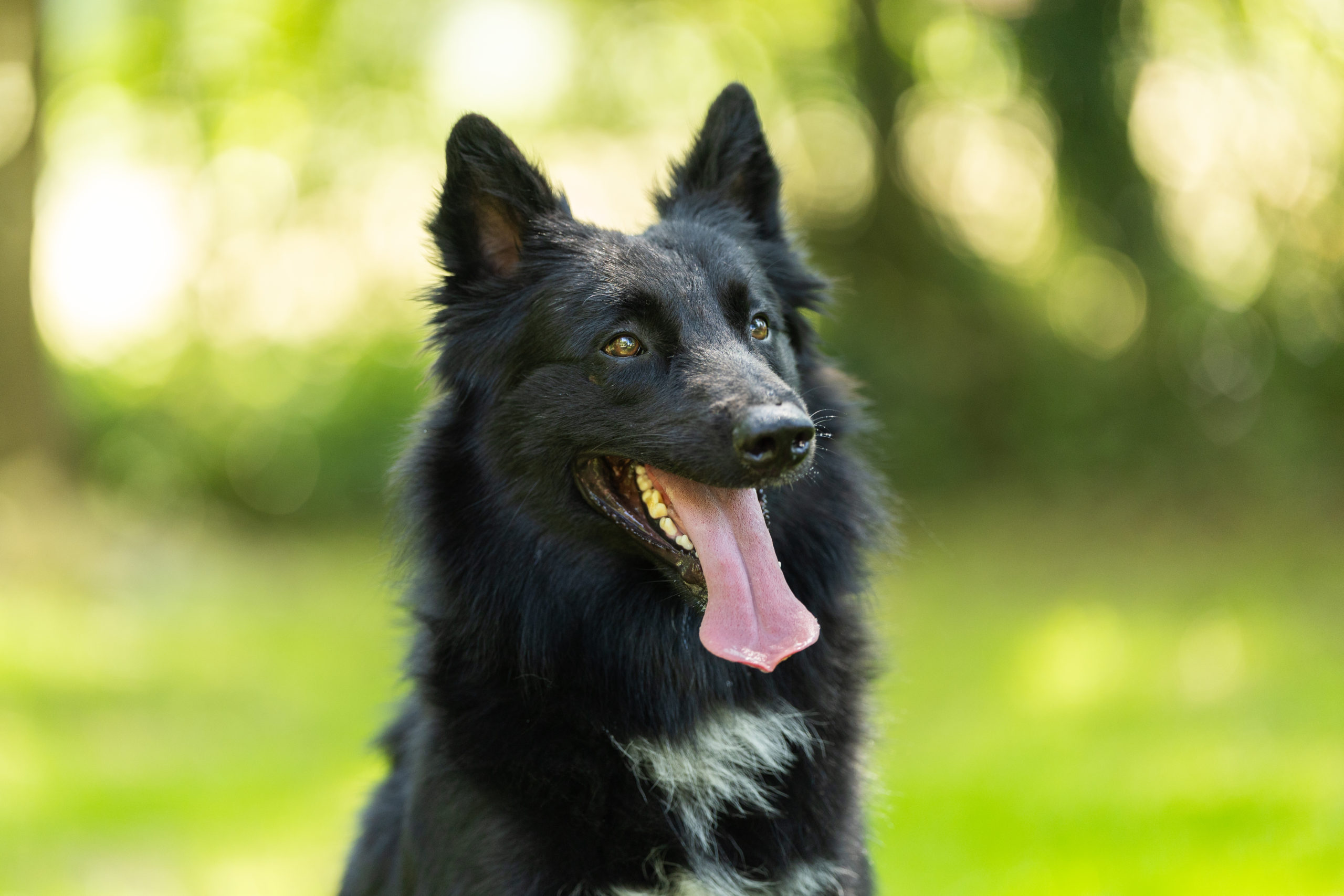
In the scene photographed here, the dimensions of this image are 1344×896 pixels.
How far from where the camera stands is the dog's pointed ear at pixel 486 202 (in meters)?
3.37

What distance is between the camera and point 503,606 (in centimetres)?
332

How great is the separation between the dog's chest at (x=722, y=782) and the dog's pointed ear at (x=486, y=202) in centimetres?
142

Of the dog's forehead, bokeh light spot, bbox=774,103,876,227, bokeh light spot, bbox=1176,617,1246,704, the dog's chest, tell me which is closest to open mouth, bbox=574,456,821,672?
the dog's chest

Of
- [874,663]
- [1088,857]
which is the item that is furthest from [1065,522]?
[874,663]

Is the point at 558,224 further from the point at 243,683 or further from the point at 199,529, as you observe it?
the point at 199,529

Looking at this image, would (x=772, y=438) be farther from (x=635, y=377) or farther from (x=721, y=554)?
(x=635, y=377)

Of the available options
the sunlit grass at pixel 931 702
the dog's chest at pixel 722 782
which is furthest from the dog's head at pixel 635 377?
the sunlit grass at pixel 931 702

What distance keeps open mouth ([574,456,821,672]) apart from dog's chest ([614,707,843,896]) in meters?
0.22

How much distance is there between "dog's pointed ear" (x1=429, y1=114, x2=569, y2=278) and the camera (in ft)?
11.0

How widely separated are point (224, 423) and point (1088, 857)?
1128 centimetres

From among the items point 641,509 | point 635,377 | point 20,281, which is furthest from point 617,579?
point 20,281

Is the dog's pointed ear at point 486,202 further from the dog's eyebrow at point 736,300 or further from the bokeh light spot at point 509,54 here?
the bokeh light spot at point 509,54

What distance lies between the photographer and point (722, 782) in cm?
319

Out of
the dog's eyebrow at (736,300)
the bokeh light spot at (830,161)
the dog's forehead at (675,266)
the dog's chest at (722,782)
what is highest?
the bokeh light spot at (830,161)
